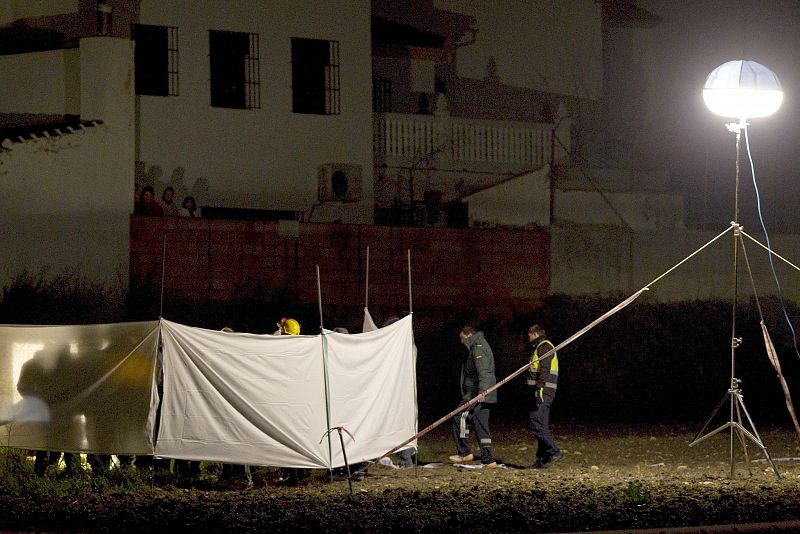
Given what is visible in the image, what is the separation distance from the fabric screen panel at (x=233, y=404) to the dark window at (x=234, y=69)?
12.7 meters

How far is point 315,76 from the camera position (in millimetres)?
25062

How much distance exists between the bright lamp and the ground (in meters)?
4.16

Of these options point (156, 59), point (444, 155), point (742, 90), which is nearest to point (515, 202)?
point (444, 155)

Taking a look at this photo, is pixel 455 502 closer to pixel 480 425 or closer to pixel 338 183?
pixel 480 425

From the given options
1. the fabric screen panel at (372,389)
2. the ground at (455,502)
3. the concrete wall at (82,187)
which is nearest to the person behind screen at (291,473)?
the ground at (455,502)

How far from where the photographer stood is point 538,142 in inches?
1060

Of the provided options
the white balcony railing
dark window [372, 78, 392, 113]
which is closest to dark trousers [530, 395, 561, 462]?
the white balcony railing

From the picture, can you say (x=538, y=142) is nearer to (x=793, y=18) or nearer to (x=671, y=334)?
(x=671, y=334)

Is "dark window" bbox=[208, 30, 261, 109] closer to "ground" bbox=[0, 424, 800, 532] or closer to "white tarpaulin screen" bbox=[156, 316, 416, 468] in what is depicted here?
"ground" bbox=[0, 424, 800, 532]

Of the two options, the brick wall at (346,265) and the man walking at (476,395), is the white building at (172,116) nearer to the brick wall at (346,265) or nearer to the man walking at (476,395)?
the brick wall at (346,265)

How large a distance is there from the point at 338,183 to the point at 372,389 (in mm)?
11604

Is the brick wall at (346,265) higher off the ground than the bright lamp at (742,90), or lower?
lower

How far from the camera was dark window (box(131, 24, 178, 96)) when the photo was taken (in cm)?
2359

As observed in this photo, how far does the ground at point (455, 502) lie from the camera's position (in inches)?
407
